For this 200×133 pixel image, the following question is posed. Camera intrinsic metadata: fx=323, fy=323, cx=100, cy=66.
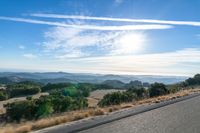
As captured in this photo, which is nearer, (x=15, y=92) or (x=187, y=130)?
(x=187, y=130)

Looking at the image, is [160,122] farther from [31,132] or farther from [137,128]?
[31,132]

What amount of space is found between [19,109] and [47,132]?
2845 cm

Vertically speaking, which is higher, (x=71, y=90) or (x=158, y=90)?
(x=71, y=90)

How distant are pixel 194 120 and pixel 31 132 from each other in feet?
21.8

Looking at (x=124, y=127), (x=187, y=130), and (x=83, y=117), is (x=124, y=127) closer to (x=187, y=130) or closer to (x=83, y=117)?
(x=187, y=130)

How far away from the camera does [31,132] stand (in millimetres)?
11148

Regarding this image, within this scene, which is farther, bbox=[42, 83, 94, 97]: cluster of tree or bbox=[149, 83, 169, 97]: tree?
bbox=[42, 83, 94, 97]: cluster of tree

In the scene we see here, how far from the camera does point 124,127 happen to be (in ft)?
38.2

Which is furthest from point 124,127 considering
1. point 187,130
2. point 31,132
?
point 31,132

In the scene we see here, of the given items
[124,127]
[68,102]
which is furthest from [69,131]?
[68,102]

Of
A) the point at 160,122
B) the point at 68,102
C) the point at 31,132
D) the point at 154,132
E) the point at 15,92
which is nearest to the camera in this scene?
the point at 154,132

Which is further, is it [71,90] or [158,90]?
[71,90]

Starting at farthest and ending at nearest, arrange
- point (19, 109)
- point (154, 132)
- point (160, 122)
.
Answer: point (19, 109) < point (160, 122) < point (154, 132)

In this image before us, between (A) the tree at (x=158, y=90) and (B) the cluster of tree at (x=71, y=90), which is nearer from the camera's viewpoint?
(A) the tree at (x=158, y=90)
